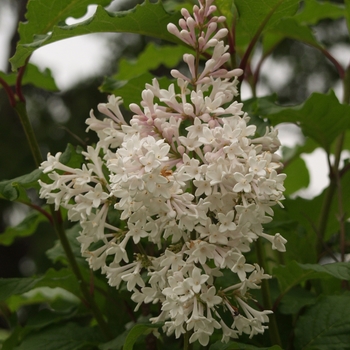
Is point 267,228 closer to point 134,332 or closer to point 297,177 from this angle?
point 134,332

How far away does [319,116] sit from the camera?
1172 mm

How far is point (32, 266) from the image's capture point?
6.38 m

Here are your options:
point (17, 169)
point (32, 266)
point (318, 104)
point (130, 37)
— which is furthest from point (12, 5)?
point (318, 104)

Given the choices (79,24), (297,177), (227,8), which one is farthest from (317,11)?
(79,24)

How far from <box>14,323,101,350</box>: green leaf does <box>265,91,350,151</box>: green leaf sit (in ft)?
1.92

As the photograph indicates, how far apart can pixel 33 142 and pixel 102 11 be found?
0.29 metres

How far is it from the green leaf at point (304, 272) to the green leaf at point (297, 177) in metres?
0.87

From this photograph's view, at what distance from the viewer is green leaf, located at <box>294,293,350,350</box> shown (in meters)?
0.98

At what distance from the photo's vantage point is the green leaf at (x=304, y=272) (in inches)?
34.3

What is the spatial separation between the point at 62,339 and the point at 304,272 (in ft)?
1.67

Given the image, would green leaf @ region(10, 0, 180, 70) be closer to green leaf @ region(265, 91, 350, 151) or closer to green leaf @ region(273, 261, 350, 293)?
green leaf @ region(265, 91, 350, 151)

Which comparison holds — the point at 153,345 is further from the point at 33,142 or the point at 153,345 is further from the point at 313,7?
the point at 313,7

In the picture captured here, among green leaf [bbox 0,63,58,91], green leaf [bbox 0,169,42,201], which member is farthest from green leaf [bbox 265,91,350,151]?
green leaf [bbox 0,63,58,91]

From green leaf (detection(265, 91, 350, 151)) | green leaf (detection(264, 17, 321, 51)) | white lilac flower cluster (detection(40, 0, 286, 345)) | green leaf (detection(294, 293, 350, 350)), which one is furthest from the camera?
green leaf (detection(264, 17, 321, 51))
